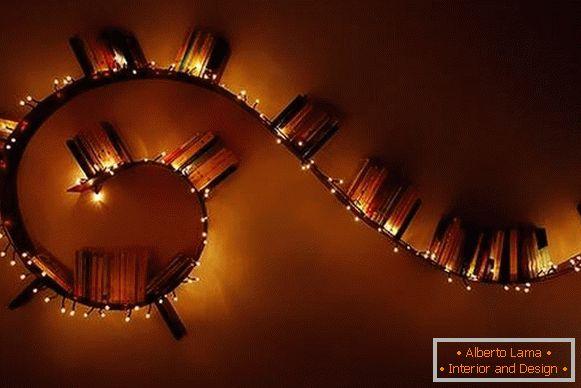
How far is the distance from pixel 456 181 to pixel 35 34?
2059mm

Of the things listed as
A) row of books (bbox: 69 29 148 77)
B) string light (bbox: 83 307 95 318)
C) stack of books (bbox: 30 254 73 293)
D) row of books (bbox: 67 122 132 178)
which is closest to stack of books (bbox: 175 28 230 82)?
row of books (bbox: 69 29 148 77)

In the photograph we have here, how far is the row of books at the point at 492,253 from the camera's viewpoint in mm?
2930

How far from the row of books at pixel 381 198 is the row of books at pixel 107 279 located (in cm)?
107

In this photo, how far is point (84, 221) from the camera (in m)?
2.88

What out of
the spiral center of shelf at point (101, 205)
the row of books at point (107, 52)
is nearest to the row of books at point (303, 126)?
the spiral center of shelf at point (101, 205)

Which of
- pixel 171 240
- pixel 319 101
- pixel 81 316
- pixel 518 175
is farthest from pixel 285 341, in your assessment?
pixel 518 175

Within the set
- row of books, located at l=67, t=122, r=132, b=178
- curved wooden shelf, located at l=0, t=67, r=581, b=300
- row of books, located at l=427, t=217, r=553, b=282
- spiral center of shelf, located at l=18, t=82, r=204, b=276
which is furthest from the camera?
row of books, located at l=427, t=217, r=553, b=282

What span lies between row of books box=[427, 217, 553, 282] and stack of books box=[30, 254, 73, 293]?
66.5 inches

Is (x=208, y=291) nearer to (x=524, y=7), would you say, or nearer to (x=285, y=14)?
(x=285, y=14)

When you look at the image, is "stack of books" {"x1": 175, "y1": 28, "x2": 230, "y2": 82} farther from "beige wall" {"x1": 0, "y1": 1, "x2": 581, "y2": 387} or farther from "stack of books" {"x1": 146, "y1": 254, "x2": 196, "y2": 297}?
"stack of books" {"x1": 146, "y1": 254, "x2": 196, "y2": 297}

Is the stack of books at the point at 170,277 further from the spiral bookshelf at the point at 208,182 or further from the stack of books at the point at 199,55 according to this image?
the stack of books at the point at 199,55

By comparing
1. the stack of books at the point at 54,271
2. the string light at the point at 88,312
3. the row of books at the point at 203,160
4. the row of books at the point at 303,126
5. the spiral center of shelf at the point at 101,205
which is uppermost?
the row of books at the point at 303,126

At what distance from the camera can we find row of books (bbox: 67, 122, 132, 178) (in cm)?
270

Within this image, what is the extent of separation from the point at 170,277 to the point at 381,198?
1.05 m
